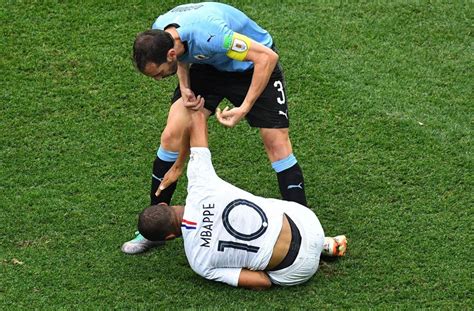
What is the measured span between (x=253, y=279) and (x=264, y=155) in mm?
1696

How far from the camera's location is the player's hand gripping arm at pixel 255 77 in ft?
19.5

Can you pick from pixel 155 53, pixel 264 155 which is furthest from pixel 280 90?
pixel 264 155

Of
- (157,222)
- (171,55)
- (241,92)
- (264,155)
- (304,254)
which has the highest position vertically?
(171,55)

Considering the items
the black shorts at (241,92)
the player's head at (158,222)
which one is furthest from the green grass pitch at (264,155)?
the black shorts at (241,92)

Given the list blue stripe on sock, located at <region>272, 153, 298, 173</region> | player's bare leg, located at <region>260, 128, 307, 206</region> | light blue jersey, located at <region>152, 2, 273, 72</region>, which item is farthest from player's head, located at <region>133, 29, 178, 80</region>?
blue stripe on sock, located at <region>272, 153, 298, 173</region>

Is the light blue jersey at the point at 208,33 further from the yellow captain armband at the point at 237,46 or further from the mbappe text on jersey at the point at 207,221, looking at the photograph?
the mbappe text on jersey at the point at 207,221

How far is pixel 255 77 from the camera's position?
19.6 ft

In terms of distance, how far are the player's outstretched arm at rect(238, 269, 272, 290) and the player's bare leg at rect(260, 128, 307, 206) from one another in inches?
26.5

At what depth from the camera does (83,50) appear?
343 inches

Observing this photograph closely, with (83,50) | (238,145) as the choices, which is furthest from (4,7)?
(238,145)

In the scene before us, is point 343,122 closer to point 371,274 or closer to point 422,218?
point 422,218

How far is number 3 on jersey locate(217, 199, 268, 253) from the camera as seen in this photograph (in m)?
5.79

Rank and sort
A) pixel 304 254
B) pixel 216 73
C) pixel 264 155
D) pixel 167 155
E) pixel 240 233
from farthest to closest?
pixel 264 155 → pixel 167 155 → pixel 216 73 → pixel 304 254 → pixel 240 233

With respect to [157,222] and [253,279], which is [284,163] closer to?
[253,279]
